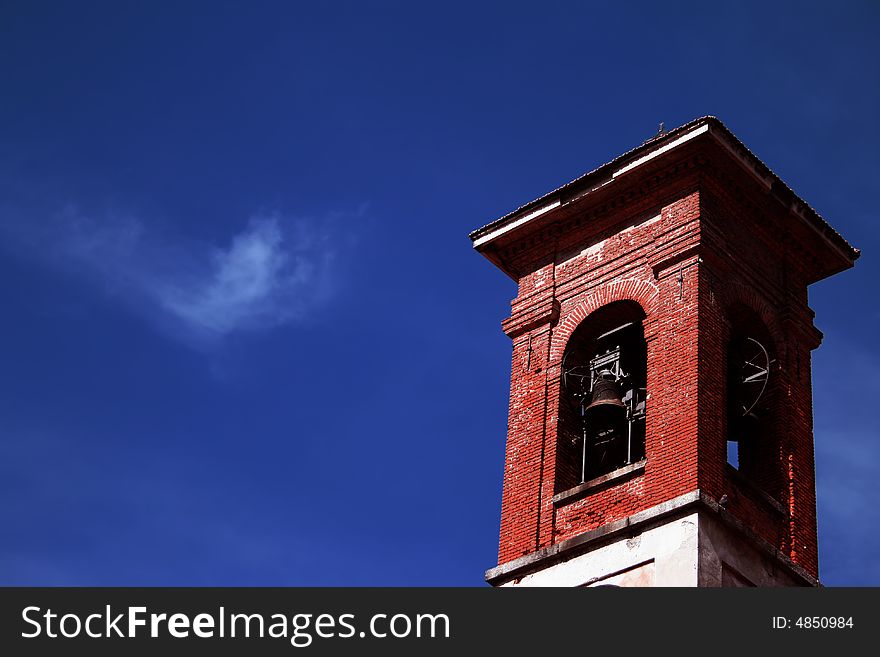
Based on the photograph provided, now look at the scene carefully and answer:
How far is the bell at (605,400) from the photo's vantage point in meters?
26.2

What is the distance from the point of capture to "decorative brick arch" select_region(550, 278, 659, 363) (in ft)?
88.1

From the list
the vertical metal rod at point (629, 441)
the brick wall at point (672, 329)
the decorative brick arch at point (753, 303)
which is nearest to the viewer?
the brick wall at point (672, 329)

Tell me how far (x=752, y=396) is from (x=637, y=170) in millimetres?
3463

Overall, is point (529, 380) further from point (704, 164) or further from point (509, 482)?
point (704, 164)

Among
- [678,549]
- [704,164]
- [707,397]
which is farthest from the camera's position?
[704,164]

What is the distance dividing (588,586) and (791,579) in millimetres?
2646

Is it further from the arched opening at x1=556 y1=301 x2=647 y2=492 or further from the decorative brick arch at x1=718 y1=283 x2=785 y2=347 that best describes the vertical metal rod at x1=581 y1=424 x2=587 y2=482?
the decorative brick arch at x1=718 y1=283 x2=785 y2=347

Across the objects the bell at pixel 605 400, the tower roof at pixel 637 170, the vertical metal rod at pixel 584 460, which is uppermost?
the tower roof at pixel 637 170

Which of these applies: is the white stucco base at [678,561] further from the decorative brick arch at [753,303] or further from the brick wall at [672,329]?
the decorative brick arch at [753,303]

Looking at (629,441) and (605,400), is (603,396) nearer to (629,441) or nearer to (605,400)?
(605,400)

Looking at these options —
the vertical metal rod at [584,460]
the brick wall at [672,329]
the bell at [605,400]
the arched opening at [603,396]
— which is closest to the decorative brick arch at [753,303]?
the brick wall at [672,329]
